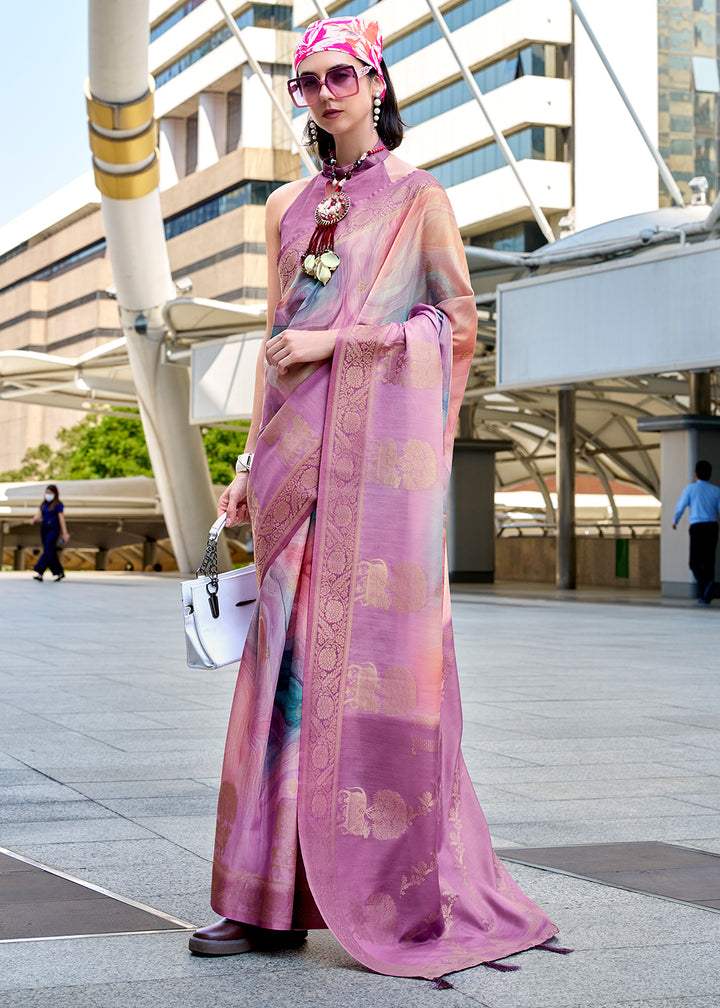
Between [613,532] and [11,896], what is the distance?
25668 millimetres

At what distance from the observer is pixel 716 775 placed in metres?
5.17

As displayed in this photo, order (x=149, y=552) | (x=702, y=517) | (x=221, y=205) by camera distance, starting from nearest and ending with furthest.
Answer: (x=702, y=517), (x=149, y=552), (x=221, y=205)

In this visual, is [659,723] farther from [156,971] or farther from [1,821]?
[156,971]

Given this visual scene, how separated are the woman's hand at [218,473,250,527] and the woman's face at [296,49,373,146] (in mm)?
801

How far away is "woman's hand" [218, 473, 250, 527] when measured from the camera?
3.09 metres

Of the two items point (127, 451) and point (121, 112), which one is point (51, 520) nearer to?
point (121, 112)

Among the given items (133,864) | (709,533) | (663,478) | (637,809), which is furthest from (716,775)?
(663,478)

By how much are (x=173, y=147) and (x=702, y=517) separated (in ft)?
221

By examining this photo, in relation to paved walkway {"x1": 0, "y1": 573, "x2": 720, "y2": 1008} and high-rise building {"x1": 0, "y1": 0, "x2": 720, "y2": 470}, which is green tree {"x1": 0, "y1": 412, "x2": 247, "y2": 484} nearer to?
high-rise building {"x1": 0, "y1": 0, "x2": 720, "y2": 470}

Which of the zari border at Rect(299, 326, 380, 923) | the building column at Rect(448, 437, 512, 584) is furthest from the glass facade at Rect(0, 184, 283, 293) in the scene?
the zari border at Rect(299, 326, 380, 923)

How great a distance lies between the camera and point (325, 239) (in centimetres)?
303

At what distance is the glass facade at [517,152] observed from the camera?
52812mm

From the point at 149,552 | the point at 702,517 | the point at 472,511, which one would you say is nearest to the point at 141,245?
the point at 472,511

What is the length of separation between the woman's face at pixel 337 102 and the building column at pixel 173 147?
259 ft
